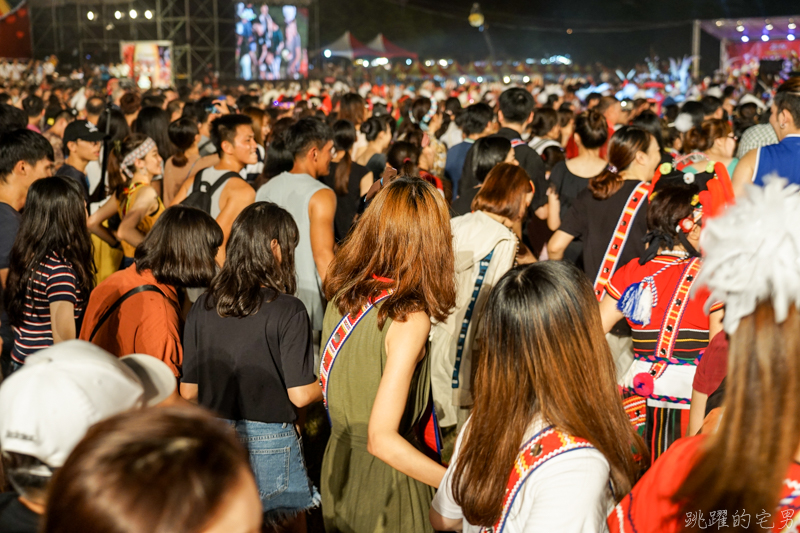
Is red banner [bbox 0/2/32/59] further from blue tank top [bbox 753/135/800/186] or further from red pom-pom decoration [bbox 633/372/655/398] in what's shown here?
red pom-pom decoration [bbox 633/372/655/398]

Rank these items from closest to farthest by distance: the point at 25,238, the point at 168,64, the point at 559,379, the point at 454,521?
the point at 559,379
the point at 454,521
the point at 25,238
the point at 168,64

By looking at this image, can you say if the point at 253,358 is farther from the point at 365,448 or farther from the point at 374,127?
the point at 374,127

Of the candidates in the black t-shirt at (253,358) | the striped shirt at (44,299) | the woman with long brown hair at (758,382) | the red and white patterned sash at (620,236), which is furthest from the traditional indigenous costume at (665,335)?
the striped shirt at (44,299)

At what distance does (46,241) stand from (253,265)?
109cm

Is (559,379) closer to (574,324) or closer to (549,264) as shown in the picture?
(574,324)

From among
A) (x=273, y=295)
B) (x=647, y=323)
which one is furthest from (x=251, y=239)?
(x=647, y=323)

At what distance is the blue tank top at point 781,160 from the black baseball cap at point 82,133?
4416mm

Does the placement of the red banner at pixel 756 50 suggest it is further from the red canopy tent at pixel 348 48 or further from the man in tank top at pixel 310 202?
the man in tank top at pixel 310 202

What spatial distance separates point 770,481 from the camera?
112 cm

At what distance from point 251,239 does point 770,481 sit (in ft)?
6.36

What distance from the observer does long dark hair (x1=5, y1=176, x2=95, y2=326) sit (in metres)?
2.95

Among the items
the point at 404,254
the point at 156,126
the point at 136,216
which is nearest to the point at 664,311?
the point at 404,254

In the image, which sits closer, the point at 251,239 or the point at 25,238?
the point at 251,239

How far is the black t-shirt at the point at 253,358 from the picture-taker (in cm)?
246
